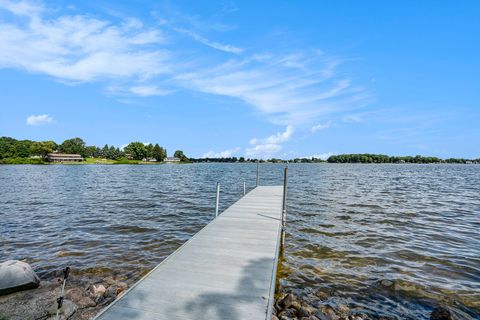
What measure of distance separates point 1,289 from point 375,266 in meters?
12.0

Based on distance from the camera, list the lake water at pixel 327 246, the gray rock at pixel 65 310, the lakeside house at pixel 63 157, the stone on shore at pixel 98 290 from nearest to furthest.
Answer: the gray rock at pixel 65 310 → the stone on shore at pixel 98 290 → the lake water at pixel 327 246 → the lakeside house at pixel 63 157

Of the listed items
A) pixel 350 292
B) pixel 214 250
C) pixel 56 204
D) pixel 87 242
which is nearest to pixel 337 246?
pixel 350 292

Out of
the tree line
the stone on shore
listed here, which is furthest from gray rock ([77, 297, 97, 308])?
the tree line

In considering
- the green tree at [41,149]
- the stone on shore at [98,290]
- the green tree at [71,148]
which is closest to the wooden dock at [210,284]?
the stone on shore at [98,290]

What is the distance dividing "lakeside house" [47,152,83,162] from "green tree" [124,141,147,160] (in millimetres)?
32546

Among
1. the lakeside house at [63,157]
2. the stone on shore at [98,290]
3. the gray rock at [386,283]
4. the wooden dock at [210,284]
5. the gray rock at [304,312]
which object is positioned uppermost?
the lakeside house at [63,157]

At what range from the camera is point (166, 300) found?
519 centimetres

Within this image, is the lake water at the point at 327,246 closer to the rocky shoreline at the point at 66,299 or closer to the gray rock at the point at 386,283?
the gray rock at the point at 386,283

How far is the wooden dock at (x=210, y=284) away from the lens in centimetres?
479

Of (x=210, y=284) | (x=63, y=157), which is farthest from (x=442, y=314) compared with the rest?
(x=63, y=157)

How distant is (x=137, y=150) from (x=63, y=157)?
44.5 metres

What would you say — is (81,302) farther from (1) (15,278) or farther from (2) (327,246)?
(2) (327,246)

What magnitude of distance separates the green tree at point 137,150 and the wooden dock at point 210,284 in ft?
618

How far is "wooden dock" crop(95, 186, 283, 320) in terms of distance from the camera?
4.79m
